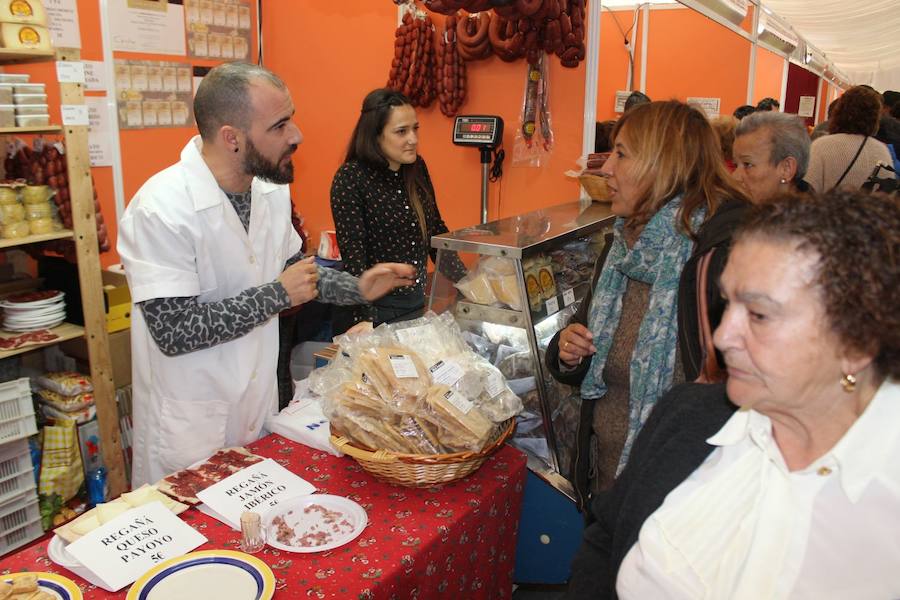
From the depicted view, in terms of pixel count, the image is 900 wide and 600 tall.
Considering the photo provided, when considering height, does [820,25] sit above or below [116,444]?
above

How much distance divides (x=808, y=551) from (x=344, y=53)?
4.76m

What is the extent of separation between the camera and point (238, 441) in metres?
2.36

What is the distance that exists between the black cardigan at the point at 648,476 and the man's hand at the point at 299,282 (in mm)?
1097

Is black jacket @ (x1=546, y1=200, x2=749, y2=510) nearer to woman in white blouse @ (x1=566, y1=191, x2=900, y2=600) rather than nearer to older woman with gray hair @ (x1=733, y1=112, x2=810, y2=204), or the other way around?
woman in white blouse @ (x1=566, y1=191, x2=900, y2=600)

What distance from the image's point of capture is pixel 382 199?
3.34 meters

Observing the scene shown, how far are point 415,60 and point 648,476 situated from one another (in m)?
3.68

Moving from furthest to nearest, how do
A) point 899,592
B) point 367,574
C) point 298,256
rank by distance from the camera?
point 298,256, point 367,574, point 899,592

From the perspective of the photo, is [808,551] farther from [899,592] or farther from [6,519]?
[6,519]

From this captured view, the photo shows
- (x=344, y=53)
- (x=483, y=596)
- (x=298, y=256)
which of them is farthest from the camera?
(x=344, y=53)

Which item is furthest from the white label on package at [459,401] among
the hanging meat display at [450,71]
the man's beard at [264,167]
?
the hanging meat display at [450,71]

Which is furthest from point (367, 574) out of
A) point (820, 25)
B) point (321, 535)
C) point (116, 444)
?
point (820, 25)

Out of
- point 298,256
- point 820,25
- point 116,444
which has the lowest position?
point 116,444

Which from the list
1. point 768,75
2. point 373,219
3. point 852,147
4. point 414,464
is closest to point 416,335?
point 414,464

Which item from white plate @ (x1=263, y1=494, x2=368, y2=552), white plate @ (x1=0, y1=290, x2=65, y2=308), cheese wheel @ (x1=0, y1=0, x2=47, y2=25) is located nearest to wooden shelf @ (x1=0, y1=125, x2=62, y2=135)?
cheese wheel @ (x1=0, y1=0, x2=47, y2=25)
